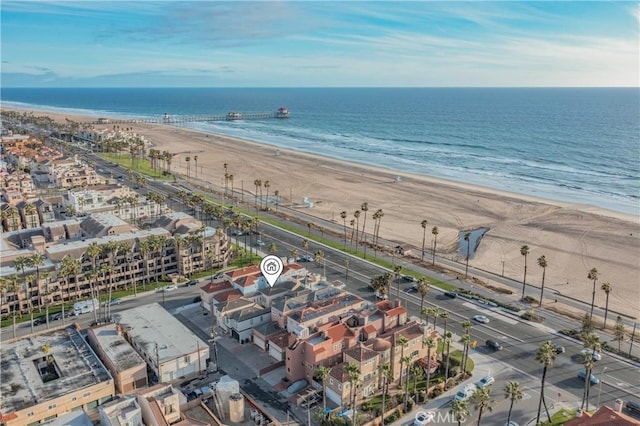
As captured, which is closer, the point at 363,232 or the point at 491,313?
the point at 491,313

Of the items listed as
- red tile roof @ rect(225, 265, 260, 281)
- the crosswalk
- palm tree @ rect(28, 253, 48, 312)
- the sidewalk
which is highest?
palm tree @ rect(28, 253, 48, 312)

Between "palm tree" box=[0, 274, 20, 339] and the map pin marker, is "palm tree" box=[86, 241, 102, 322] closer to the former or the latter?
"palm tree" box=[0, 274, 20, 339]

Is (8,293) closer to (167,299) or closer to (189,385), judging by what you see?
(167,299)

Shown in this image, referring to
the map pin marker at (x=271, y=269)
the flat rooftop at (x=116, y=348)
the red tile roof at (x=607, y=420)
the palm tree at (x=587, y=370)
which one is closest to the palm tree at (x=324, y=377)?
the flat rooftop at (x=116, y=348)

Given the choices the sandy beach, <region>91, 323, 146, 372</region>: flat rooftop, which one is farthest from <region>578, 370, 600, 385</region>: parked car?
<region>91, 323, 146, 372</region>: flat rooftop

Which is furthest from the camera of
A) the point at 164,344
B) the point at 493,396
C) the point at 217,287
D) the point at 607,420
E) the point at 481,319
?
the point at 217,287

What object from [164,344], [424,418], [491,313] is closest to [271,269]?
[164,344]

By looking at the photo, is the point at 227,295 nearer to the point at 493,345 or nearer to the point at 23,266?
the point at 23,266

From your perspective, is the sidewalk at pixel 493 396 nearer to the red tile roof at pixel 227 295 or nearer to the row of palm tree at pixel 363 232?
the red tile roof at pixel 227 295
